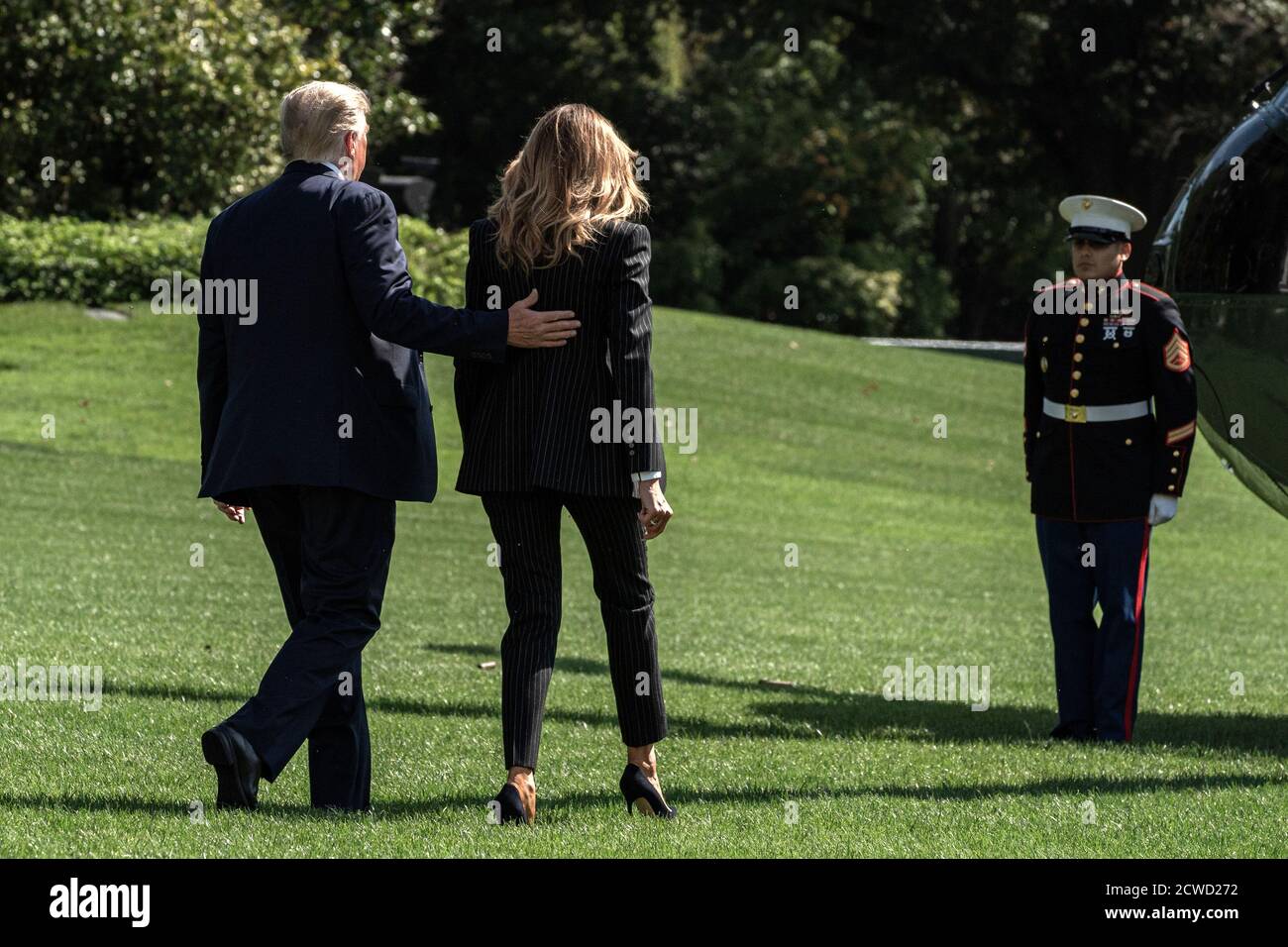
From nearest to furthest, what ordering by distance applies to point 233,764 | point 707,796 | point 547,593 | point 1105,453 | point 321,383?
point 233,764, point 321,383, point 547,593, point 707,796, point 1105,453

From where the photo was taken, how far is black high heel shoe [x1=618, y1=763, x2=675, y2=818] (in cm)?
502

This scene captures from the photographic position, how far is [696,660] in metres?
9.07

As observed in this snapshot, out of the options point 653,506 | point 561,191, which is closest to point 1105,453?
point 653,506

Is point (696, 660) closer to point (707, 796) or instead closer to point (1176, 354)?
point (1176, 354)

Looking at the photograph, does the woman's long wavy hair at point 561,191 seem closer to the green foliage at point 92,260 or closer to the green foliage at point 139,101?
the green foliage at point 92,260

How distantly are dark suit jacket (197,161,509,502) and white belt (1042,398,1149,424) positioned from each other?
10.2 ft

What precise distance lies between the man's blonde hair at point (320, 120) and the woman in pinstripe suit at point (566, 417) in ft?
1.50

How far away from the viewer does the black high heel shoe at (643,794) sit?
16.5ft

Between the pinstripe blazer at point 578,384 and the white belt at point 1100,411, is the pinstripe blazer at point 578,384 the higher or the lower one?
the higher one

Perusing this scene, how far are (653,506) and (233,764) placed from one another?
1.31 metres

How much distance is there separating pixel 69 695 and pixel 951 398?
65.5 feet

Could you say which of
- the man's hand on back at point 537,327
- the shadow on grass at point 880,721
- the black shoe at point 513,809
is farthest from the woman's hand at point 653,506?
the shadow on grass at point 880,721

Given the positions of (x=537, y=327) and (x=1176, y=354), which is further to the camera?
(x=1176, y=354)
